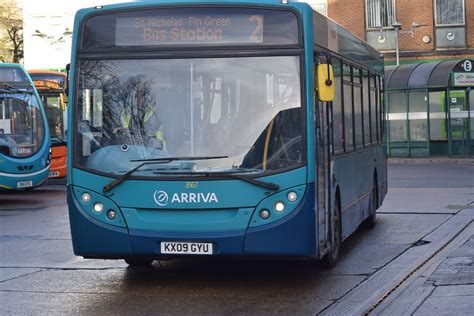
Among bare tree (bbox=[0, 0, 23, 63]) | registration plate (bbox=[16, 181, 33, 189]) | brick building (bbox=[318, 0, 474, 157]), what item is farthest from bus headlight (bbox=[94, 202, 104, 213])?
bare tree (bbox=[0, 0, 23, 63])

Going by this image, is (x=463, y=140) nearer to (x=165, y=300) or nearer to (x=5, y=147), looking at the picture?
(x=5, y=147)

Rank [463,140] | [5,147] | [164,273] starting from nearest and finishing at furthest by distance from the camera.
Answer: [164,273], [5,147], [463,140]

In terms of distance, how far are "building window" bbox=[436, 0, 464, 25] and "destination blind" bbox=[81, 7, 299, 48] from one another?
37.5 metres

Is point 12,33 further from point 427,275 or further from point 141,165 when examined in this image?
point 427,275

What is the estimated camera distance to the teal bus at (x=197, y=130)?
9.09 meters

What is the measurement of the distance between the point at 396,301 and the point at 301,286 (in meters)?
1.33

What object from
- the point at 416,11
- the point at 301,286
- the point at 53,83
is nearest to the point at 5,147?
the point at 53,83

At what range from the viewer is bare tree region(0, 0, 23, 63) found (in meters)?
56.1

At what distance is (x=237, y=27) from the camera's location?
30.6 ft

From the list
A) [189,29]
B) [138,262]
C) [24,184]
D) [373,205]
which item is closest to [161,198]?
[189,29]

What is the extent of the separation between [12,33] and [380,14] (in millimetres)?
22160

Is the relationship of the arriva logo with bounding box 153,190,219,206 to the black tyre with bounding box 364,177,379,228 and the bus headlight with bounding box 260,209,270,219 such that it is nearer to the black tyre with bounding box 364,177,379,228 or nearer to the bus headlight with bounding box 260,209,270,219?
the bus headlight with bounding box 260,209,270,219

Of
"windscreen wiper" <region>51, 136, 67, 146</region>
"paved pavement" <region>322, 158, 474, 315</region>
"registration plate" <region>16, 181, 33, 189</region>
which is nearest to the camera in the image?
"paved pavement" <region>322, 158, 474, 315</region>

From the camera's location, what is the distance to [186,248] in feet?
30.0
